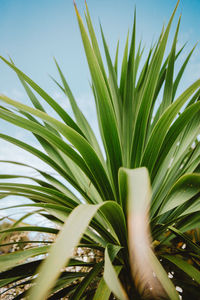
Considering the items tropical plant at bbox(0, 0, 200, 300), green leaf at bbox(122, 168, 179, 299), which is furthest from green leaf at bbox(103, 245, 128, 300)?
green leaf at bbox(122, 168, 179, 299)

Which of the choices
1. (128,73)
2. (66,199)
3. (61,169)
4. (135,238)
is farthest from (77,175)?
(128,73)

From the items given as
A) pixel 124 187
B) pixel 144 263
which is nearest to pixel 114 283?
pixel 124 187

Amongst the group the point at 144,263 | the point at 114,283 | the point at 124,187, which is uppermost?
the point at 124,187

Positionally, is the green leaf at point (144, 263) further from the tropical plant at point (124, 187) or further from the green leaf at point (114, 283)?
the green leaf at point (114, 283)

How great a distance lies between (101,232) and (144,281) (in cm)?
21

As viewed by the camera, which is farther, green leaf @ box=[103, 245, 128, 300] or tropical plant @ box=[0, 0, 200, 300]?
tropical plant @ box=[0, 0, 200, 300]

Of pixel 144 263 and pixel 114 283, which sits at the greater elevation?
pixel 114 283

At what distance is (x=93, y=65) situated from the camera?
60cm

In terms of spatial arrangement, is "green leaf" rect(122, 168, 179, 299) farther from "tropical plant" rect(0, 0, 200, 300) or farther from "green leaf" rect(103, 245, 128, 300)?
"green leaf" rect(103, 245, 128, 300)

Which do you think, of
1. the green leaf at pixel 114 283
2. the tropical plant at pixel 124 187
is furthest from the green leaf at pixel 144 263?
the green leaf at pixel 114 283

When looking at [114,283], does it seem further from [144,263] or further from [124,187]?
[144,263]

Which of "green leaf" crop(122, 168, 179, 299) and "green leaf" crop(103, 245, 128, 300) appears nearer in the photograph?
"green leaf" crop(103, 245, 128, 300)

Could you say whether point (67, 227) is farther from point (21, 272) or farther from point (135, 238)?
point (21, 272)

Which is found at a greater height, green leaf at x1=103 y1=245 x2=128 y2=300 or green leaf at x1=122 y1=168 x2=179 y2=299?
green leaf at x1=103 y1=245 x2=128 y2=300
